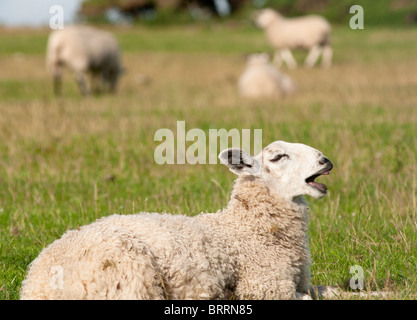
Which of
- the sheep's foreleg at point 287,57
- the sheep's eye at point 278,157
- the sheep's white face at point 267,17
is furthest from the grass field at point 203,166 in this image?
the sheep's white face at point 267,17

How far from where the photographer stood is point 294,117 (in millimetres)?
11016

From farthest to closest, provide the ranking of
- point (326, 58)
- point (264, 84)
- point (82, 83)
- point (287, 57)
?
point (287, 57) → point (326, 58) → point (82, 83) → point (264, 84)

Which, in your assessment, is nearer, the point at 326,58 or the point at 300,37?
the point at 326,58

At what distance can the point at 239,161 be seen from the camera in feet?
13.5

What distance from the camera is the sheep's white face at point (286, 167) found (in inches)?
162

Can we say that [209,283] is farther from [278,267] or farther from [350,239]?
[350,239]

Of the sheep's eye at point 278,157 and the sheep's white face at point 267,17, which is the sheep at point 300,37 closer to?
the sheep's white face at point 267,17

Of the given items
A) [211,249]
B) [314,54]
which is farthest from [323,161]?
[314,54]

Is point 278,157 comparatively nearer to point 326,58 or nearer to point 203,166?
point 203,166

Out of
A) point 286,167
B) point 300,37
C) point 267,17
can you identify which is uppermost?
point 267,17

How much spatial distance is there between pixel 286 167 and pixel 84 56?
581 inches

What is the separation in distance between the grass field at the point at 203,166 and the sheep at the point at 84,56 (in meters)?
0.61

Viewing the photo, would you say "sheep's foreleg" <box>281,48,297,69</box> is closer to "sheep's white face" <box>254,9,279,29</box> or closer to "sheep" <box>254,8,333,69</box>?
"sheep" <box>254,8,333,69</box>

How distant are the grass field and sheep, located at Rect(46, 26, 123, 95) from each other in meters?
0.61
